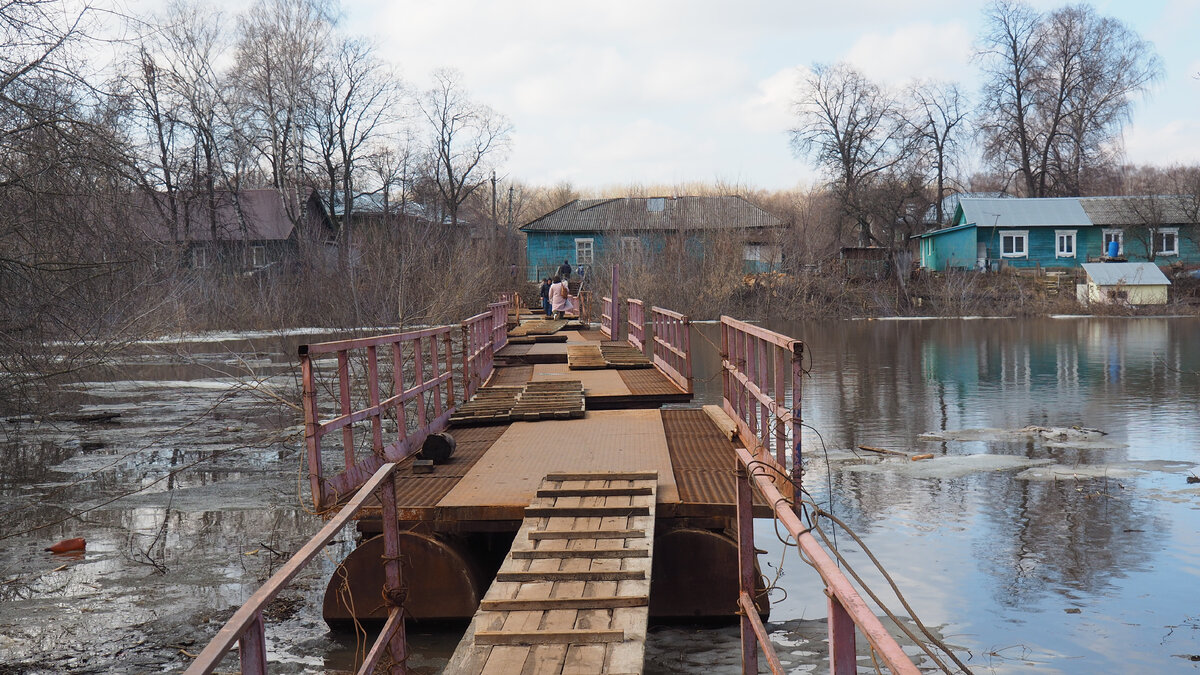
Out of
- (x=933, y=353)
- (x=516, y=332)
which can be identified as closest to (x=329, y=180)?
(x=516, y=332)

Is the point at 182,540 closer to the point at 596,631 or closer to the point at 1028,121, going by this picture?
the point at 596,631

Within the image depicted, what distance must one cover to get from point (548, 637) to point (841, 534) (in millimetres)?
5700

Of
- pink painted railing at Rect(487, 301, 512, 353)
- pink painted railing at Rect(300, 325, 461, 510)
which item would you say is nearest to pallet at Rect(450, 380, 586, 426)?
pink painted railing at Rect(300, 325, 461, 510)

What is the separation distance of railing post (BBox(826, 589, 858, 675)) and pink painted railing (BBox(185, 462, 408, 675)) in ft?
5.53

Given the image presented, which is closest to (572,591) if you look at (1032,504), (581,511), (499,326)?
(581,511)

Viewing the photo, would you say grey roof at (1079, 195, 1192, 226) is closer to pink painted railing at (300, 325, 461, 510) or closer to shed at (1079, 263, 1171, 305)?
shed at (1079, 263, 1171, 305)

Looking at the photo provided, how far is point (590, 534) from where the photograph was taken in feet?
19.6

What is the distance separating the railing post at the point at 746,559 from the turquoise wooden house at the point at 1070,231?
54.5m

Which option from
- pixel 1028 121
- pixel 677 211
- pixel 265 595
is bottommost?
pixel 265 595

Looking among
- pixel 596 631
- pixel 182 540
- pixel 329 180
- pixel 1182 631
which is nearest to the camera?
pixel 596 631

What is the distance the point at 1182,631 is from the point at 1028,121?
2607 inches

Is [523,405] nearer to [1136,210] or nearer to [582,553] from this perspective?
[582,553]

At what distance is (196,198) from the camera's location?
49.6 meters

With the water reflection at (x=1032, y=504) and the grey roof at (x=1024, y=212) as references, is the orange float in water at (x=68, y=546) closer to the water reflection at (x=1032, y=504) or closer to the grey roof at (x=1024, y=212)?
the water reflection at (x=1032, y=504)
